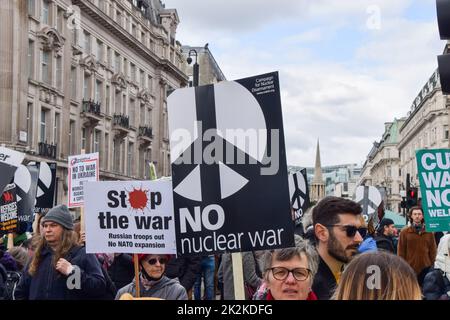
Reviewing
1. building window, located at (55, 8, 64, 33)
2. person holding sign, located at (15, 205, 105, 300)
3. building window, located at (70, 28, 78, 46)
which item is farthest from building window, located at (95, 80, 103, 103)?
person holding sign, located at (15, 205, 105, 300)

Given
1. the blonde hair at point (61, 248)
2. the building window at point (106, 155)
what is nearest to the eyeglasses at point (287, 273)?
the blonde hair at point (61, 248)

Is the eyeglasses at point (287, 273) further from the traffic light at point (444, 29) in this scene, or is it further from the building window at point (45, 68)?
the building window at point (45, 68)

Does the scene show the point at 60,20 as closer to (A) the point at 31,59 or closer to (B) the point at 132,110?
(A) the point at 31,59

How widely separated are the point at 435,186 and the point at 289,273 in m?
4.10

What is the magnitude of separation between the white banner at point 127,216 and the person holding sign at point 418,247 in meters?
5.96

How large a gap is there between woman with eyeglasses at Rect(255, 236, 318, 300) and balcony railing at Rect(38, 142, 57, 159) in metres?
36.9

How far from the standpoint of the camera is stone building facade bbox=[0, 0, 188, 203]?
37312 mm

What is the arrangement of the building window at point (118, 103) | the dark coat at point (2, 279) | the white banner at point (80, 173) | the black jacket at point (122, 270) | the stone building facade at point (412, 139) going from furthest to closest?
the stone building facade at point (412, 139), the building window at point (118, 103), the white banner at point (80, 173), the black jacket at point (122, 270), the dark coat at point (2, 279)

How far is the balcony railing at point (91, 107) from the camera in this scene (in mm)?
47594

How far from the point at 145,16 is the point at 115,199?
58579mm

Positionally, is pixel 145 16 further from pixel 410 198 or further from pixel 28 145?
pixel 410 198

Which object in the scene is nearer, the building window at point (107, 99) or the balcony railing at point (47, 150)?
the balcony railing at point (47, 150)
